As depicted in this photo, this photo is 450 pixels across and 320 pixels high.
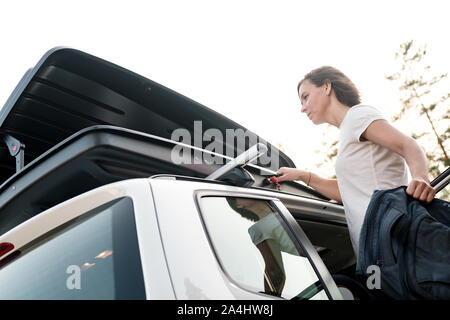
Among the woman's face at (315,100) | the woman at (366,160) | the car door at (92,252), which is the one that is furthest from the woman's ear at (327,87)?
the car door at (92,252)

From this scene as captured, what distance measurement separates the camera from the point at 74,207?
4.66 feet

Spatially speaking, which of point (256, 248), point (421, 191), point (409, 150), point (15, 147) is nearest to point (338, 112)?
point (409, 150)

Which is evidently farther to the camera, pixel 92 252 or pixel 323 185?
pixel 323 185

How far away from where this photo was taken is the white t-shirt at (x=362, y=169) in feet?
6.90

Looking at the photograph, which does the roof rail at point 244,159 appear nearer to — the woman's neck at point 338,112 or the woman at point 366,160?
the woman at point 366,160

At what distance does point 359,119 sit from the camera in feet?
7.17

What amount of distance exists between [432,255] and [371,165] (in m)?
0.70

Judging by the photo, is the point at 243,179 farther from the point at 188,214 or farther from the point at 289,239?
the point at 188,214

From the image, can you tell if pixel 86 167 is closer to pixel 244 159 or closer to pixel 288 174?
pixel 244 159

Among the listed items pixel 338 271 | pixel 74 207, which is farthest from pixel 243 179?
pixel 338 271

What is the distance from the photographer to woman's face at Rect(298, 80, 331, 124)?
257 centimetres

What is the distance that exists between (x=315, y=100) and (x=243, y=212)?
1.23 meters

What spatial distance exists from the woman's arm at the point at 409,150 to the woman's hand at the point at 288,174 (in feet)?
1.52

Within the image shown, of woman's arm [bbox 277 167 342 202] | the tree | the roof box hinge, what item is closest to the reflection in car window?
woman's arm [bbox 277 167 342 202]
